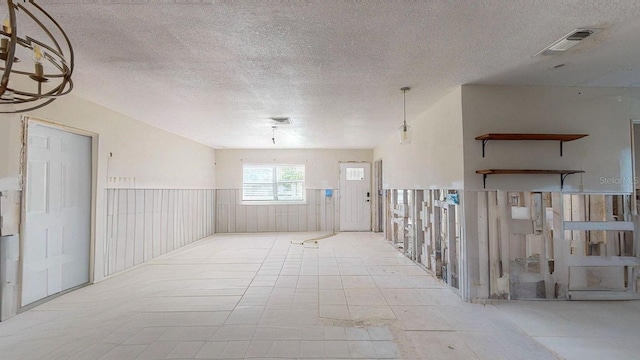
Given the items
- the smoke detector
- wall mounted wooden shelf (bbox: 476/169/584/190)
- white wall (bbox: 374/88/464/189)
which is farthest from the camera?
the smoke detector

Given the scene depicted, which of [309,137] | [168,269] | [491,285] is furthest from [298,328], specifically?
[309,137]

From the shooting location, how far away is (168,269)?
168 inches

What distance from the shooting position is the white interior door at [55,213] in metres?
2.94

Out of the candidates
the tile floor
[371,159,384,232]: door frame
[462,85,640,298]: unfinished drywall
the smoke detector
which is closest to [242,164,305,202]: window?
[371,159,384,232]: door frame

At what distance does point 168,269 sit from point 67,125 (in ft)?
7.28

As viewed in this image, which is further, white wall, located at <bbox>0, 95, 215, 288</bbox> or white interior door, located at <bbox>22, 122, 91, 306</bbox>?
white interior door, located at <bbox>22, 122, 91, 306</bbox>

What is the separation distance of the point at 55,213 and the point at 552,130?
542 centimetres

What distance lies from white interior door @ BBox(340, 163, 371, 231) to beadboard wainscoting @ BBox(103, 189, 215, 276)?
3.44 meters

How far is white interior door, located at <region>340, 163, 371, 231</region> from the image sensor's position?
7633mm

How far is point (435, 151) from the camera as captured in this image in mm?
3773

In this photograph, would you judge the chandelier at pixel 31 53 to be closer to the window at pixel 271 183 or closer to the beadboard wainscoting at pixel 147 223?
the beadboard wainscoting at pixel 147 223

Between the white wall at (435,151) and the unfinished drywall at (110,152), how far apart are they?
4006 millimetres

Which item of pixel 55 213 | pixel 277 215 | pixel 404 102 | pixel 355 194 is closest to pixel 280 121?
pixel 404 102

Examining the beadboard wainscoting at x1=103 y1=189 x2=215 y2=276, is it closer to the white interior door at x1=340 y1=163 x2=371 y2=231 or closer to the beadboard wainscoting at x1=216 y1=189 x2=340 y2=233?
the beadboard wainscoting at x1=216 y1=189 x2=340 y2=233
